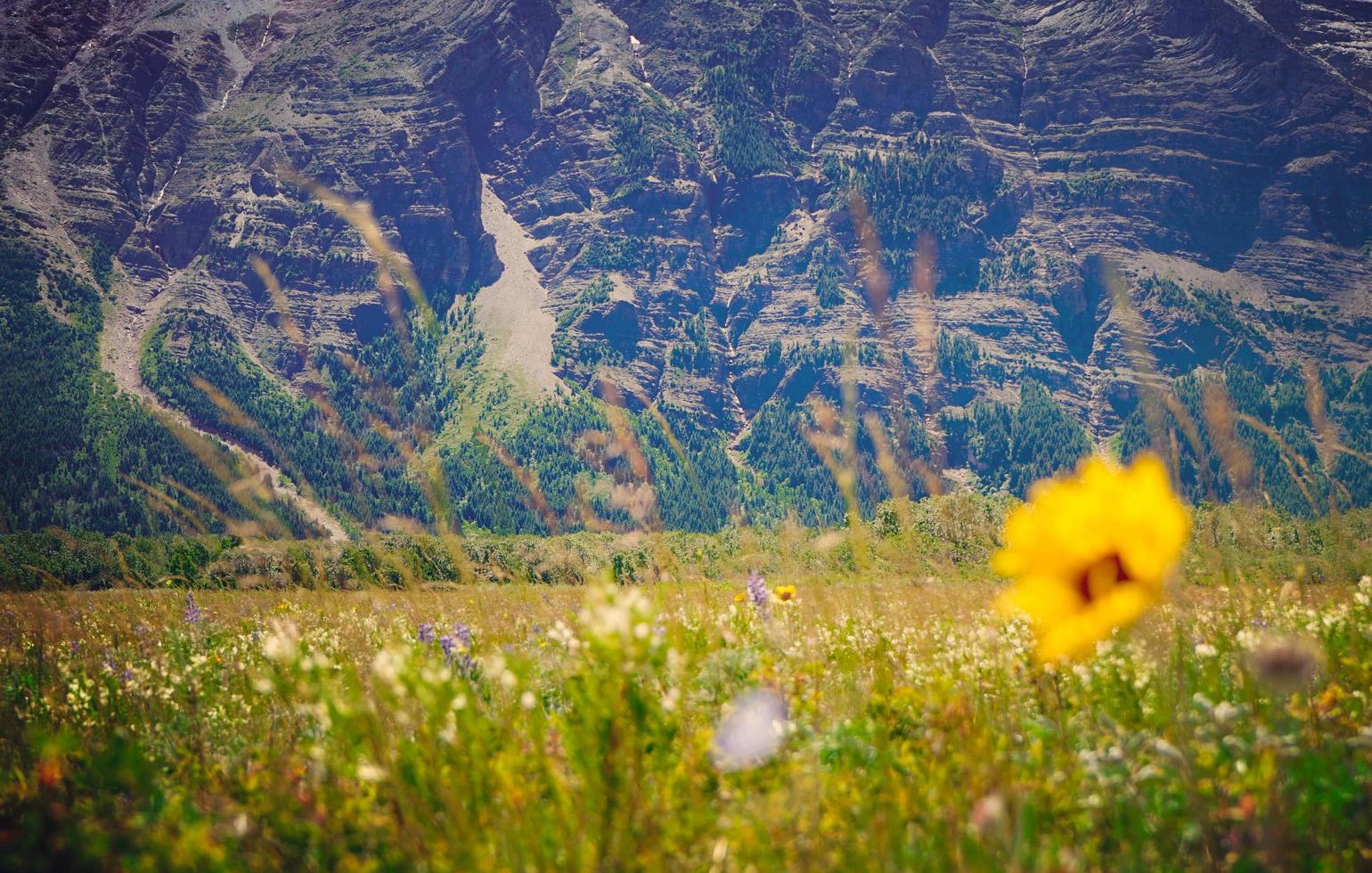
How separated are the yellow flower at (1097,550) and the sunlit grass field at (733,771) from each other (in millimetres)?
368

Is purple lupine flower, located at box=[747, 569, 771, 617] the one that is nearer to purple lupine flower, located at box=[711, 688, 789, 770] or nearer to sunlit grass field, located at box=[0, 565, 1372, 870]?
sunlit grass field, located at box=[0, 565, 1372, 870]

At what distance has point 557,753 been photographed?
3.94 m

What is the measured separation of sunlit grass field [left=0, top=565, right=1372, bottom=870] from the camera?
2.78m

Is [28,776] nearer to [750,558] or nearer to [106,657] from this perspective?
[106,657]

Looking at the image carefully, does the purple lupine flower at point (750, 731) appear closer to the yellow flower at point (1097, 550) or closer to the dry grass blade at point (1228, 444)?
the yellow flower at point (1097, 550)

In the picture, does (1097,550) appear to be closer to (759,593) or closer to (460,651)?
(460,651)

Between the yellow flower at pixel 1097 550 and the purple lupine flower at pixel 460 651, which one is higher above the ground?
the purple lupine flower at pixel 460 651

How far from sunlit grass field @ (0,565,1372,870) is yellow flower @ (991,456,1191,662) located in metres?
0.37

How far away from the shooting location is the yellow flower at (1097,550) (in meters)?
2.10

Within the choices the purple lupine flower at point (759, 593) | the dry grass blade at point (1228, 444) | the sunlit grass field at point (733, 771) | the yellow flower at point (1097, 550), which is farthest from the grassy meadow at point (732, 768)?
the dry grass blade at point (1228, 444)

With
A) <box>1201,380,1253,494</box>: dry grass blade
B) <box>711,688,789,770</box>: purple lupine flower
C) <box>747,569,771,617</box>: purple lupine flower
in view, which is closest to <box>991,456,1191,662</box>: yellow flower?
<box>711,688,789,770</box>: purple lupine flower

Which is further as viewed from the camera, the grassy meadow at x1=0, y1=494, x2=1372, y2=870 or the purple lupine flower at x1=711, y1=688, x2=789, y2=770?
the purple lupine flower at x1=711, y1=688, x2=789, y2=770

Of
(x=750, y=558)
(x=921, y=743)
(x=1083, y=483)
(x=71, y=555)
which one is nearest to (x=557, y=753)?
(x=921, y=743)

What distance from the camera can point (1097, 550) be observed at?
220 centimetres
